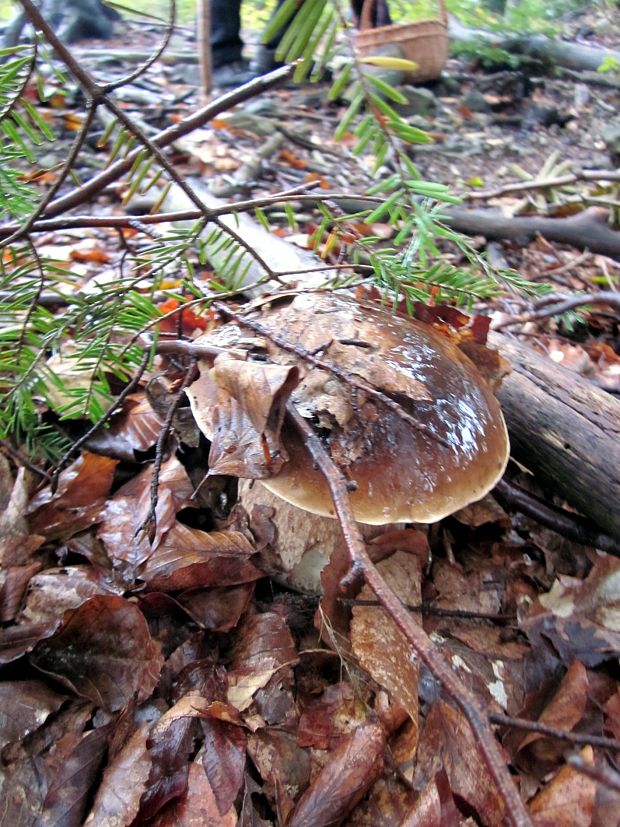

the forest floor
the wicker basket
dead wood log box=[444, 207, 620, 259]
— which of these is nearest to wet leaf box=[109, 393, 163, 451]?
the forest floor

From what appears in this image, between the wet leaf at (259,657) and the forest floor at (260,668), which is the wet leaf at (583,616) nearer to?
the forest floor at (260,668)

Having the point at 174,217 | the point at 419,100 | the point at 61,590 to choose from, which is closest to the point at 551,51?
the point at 419,100

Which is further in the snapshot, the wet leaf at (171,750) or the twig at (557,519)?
the twig at (557,519)

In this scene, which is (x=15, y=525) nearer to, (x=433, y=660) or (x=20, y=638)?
(x=20, y=638)

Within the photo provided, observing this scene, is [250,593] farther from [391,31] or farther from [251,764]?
[391,31]

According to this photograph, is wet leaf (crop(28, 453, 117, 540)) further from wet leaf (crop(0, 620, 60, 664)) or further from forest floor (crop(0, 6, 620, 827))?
wet leaf (crop(0, 620, 60, 664))

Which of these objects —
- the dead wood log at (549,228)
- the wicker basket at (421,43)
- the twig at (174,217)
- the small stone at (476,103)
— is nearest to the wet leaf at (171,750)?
the twig at (174,217)
